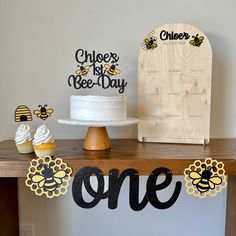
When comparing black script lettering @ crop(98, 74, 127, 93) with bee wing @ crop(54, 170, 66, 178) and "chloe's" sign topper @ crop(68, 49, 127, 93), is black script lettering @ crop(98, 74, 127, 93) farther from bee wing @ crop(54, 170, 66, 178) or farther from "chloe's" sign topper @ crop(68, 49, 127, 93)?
bee wing @ crop(54, 170, 66, 178)

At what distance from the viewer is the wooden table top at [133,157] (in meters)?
0.83

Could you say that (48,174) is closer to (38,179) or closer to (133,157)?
(38,179)

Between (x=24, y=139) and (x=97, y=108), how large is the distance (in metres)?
0.27

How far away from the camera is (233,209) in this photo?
44.4 inches

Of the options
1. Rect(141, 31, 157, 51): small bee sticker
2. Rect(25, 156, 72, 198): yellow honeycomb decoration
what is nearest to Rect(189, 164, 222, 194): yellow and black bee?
Rect(25, 156, 72, 198): yellow honeycomb decoration

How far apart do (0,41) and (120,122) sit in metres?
0.67

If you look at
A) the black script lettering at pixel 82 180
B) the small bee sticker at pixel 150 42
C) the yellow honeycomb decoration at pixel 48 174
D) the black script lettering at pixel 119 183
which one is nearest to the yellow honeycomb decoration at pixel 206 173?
the black script lettering at pixel 119 183

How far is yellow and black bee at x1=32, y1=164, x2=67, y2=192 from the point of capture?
0.82 metres

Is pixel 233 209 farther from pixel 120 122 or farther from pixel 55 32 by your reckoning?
pixel 55 32

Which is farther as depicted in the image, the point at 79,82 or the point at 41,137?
the point at 79,82

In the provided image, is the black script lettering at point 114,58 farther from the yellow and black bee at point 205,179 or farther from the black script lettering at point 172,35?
the yellow and black bee at point 205,179

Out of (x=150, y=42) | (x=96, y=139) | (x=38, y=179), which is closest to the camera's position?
(x=38, y=179)

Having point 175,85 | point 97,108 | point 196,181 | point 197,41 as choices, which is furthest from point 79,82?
point 196,181

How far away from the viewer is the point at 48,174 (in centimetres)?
83
